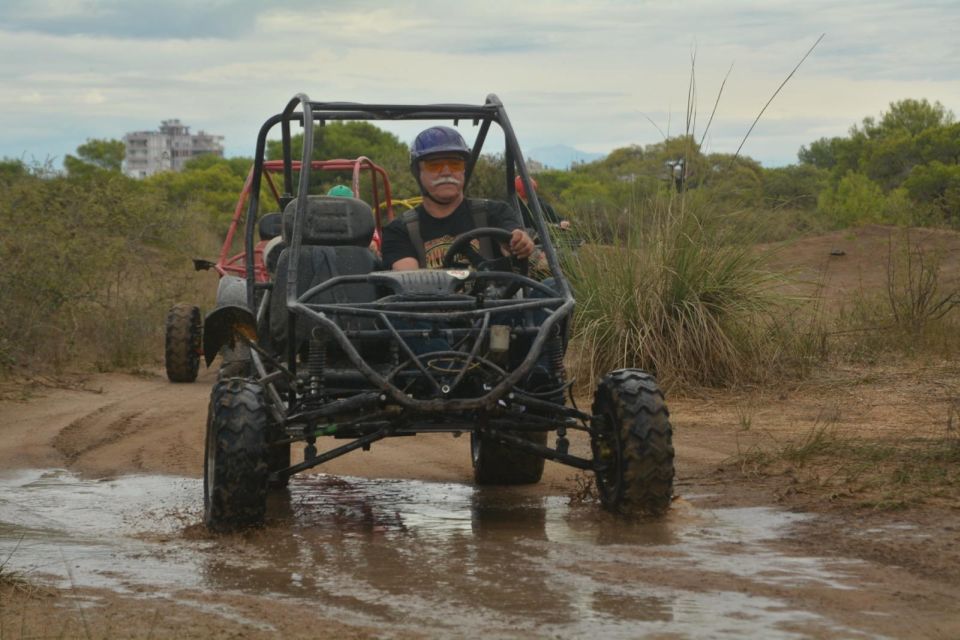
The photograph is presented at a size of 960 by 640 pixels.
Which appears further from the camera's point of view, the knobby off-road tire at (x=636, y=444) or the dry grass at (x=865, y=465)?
the dry grass at (x=865, y=465)

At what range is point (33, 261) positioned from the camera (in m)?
14.1

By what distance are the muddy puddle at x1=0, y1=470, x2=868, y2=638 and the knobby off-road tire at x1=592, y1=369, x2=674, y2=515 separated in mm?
120

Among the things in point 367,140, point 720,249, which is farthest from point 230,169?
point 720,249

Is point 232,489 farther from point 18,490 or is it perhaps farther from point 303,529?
point 18,490

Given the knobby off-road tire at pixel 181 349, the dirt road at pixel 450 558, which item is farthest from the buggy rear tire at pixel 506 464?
the knobby off-road tire at pixel 181 349

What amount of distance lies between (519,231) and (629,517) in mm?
1461

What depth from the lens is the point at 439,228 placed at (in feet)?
24.5

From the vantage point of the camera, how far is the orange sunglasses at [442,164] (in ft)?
24.0

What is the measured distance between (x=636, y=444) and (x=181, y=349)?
7571 mm

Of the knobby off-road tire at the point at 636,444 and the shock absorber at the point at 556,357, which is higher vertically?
the shock absorber at the point at 556,357

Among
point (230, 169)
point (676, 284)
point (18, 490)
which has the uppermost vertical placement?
point (230, 169)

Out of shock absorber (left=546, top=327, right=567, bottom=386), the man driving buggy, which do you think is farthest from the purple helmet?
shock absorber (left=546, top=327, right=567, bottom=386)

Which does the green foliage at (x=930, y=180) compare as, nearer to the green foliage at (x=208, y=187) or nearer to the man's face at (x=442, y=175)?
the green foliage at (x=208, y=187)

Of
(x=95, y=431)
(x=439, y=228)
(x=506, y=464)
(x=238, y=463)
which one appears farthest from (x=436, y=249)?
(x=95, y=431)
